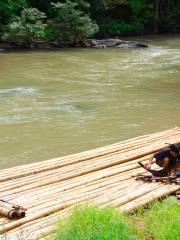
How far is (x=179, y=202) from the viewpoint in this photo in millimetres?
6602

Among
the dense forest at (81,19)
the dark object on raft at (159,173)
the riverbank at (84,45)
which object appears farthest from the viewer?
the riverbank at (84,45)

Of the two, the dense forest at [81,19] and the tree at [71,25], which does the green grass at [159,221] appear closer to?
the dense forest at [81,19]

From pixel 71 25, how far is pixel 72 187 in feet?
67.8

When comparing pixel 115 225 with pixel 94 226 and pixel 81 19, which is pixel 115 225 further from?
pixel 81 19

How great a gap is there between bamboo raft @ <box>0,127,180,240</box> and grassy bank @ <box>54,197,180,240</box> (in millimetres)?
269

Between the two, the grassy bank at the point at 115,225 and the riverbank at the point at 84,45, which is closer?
the grassy bank at the point at 115,225

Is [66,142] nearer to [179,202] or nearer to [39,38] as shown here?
[179,202]

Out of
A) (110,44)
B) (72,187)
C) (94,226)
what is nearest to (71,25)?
(110,44)

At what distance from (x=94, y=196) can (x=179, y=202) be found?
3.54ft

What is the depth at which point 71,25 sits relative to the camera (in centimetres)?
2689

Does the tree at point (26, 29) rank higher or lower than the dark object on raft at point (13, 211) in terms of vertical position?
higher

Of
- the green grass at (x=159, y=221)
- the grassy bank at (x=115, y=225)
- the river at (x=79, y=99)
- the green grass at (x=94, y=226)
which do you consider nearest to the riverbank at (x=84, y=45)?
the river at (x=79, y=99)

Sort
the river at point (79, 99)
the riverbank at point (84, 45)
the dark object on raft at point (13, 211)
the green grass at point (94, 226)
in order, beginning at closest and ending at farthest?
the green grass at point (94, 226) → the dark object on raft at point (13, 211) → the river at point (79, 99) → the riverbank at point (84, 45)

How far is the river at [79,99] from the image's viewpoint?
11.4m
